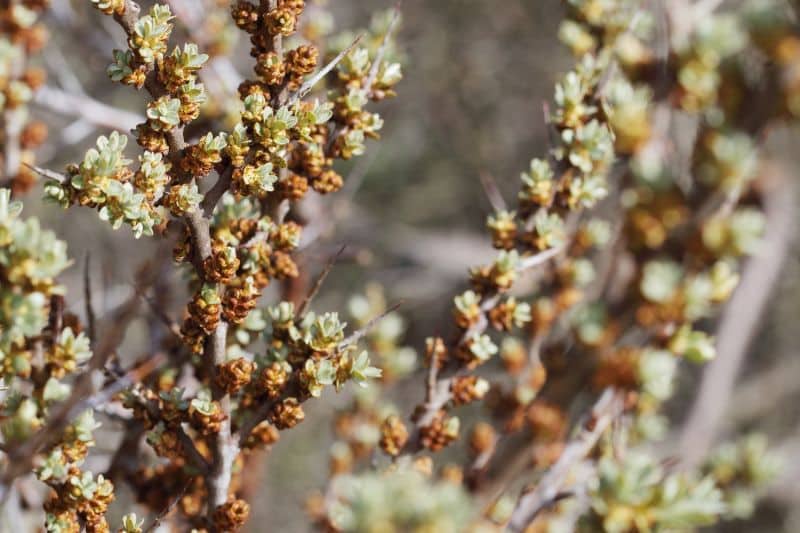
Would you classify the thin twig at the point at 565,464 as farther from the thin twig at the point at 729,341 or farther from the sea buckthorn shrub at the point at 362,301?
the thin twig at the point at 729,341

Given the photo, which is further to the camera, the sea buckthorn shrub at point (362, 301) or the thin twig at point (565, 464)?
the thin twig at point (565, 464)

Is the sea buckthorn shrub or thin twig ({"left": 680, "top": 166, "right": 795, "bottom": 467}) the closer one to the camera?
the sea buckthorn shrub

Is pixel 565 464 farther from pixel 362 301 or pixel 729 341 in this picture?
pixel 729 341

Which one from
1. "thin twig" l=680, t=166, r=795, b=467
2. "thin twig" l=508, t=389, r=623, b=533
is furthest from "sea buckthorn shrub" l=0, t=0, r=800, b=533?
"thin twig" l=680, t=166, r=795, b=467

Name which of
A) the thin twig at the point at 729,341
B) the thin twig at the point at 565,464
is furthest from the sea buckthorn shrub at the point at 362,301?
the thin twig at the point at 729,341

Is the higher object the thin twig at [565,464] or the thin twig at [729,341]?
the thin twig at [729,341]

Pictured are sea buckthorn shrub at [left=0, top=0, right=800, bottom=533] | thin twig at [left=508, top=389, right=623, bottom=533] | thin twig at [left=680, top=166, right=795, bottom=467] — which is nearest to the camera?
sea buckthorn shrub at [left=0, top=0, right=800, bottom=533]

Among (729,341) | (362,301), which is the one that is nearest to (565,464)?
(362,301)

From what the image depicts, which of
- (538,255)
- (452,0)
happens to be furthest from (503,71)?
(538,255)

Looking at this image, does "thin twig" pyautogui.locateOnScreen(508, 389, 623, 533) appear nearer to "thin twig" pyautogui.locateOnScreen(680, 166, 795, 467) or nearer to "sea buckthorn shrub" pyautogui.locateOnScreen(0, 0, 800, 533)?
"sea buckthorn shrub" pyautogui.locateOnScreen(0, 0, 800, 533)
